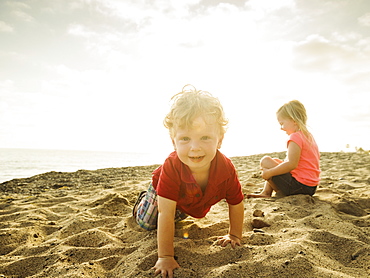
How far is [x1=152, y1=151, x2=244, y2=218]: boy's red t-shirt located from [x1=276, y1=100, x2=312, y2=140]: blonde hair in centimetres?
193

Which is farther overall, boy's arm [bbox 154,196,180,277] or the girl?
the girl

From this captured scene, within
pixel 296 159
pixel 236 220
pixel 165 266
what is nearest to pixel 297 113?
pixel 296 159

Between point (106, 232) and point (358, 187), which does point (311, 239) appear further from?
point (358, 187)

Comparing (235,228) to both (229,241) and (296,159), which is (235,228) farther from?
(296,159)

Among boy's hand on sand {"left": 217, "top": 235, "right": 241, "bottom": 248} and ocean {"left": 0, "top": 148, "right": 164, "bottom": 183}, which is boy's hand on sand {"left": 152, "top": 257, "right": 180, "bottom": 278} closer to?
boy's hand on sand {"left": 217, "top": 235, "right": 241, "bottom": 248}

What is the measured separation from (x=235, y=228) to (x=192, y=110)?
1095mm

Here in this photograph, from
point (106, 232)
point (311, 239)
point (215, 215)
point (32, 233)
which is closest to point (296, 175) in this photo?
point (215, 215)

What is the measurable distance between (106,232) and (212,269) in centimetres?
140

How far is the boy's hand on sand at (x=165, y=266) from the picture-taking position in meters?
1.71

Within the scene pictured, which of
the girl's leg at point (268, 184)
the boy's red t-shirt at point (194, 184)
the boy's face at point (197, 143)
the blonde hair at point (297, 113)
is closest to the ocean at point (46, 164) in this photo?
the girl's leg at point (268, 184)

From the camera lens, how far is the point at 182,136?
2000mm

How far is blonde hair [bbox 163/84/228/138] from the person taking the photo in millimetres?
1973

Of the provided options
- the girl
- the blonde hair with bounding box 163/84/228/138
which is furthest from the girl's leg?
the blonde hair with bounding box 163/84/228/138

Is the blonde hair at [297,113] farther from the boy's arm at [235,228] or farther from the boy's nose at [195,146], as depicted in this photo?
the boy's nose at [195,146]
